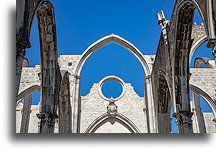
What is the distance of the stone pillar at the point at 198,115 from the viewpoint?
49.3 ft

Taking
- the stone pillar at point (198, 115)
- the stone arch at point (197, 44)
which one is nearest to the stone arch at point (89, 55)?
the stone arch at point (197, 44)

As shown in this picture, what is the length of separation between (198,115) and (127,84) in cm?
398

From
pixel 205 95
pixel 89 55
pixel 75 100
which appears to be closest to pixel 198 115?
pixel 205 95

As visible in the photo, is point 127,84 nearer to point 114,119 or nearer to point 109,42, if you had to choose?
point 114,119

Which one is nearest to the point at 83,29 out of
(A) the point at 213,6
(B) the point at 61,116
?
(A) the point at 213,6

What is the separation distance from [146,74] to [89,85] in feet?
11.4

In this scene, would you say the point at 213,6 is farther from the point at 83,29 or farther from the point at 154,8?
the point at 83,29

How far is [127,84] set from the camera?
1622 cm

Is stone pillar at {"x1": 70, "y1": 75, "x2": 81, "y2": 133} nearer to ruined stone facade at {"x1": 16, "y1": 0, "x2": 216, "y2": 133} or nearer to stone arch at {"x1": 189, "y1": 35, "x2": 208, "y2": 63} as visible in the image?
ruined stone facade at {"x1": 16, "y1": 0, "x2": 216, "y2": 133}

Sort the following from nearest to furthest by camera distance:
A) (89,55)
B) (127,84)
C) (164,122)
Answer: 1. (164,122)
2. (89,55)
3. (127,84)

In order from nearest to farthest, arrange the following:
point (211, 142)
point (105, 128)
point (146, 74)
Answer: point (211, 142), point (146, 74), point (105, 128)

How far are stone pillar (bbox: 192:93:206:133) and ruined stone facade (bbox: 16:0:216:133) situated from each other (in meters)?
0.01

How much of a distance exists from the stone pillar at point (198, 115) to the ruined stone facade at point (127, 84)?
0.01 meters

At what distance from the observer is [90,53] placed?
1459 cm
